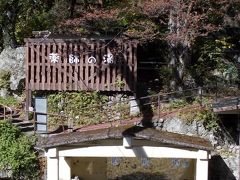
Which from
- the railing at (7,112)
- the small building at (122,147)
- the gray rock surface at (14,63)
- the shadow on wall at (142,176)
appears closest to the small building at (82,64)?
the railing at (7,112)

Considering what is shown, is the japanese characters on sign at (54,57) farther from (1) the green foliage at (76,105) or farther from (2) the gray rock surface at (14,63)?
(2) the gray rock surface at (14,63)

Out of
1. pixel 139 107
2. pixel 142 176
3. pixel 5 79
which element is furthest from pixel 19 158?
pixel 5 79

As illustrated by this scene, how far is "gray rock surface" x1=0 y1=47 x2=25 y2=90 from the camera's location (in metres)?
23.7

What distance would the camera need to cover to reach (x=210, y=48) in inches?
914

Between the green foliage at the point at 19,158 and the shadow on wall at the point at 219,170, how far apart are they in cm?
590

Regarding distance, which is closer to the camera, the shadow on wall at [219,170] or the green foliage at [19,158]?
the shadow on wall at [219,170]

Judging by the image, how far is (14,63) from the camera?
2417 cm

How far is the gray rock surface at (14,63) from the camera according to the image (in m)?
23.7

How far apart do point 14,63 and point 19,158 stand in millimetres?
5799

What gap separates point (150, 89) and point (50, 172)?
6748mm

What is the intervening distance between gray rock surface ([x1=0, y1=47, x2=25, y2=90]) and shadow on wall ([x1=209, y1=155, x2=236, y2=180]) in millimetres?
8839

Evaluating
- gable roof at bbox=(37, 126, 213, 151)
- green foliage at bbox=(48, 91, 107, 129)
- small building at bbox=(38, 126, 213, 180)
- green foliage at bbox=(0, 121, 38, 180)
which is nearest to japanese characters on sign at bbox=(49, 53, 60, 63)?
green foliage at bbox=(48, 91, 107, 129)

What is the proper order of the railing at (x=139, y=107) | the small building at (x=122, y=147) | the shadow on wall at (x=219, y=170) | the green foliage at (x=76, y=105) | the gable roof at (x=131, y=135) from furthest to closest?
the green foliage at (x=76, y=105) < the railing at (x=139, y=107) < the shadow on wall at (x=219, y=170) < the small building at (x=122, y=147) < the gable roof at (x=131, y=135)

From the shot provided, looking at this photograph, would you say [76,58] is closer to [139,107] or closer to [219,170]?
[139,107]
